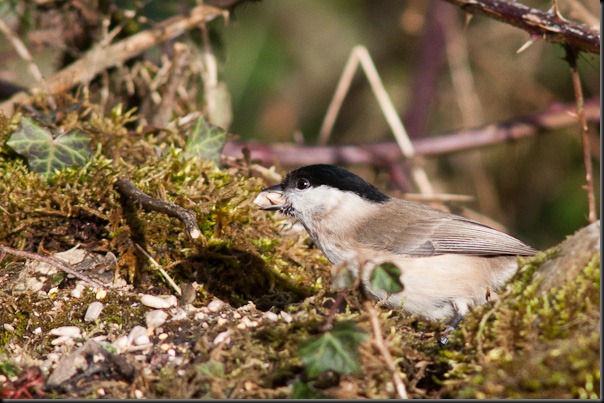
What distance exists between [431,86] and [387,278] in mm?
4481

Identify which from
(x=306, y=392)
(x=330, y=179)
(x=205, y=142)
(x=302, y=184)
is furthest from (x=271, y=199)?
(x=306, y=392)

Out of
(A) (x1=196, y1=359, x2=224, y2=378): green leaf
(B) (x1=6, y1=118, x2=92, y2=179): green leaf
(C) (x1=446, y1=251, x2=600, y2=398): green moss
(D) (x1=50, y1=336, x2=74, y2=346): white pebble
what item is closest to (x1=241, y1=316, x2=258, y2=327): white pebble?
(A) (x1=196, y1=359, x2=224, y2=378): green leaf

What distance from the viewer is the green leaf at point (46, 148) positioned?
3486 millimetres

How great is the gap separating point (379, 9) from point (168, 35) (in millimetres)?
4184

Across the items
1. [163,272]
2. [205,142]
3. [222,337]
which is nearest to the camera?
[222,337]

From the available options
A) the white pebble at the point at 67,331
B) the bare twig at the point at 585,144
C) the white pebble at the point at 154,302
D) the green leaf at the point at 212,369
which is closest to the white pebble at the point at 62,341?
the white pebble at the point at 67,331

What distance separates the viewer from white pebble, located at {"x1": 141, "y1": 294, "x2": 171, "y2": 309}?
2.98 m

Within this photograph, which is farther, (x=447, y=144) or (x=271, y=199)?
(x=447, y=144)

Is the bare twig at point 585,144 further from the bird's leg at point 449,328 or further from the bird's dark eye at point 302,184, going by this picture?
the bird's dark eye at point 302,184

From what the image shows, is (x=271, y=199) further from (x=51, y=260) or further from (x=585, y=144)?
(x=585, y=144)

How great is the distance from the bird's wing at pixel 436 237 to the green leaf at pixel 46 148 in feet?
5.00

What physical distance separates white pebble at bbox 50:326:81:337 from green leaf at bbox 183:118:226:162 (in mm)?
1358

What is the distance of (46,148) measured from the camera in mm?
3531

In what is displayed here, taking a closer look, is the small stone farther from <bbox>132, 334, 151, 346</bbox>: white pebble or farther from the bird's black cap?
the bird's black cap
